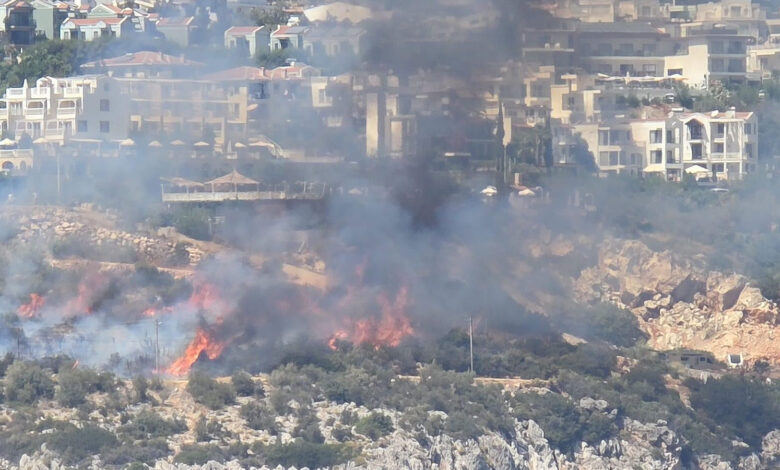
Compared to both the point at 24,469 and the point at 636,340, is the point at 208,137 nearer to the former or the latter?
the point at 636,340

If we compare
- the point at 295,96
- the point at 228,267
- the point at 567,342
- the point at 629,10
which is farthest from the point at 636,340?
the point at 629,10

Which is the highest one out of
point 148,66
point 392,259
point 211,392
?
point 148,66

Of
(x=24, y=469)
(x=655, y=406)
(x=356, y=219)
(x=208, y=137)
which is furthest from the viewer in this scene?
(x=208, y=137)

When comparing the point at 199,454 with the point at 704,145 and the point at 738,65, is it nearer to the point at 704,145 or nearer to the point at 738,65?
the point at 704,145

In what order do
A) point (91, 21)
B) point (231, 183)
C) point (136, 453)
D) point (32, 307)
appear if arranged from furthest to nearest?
point (91, 21), point (231, 183), point (32, 307), point (136, 453)

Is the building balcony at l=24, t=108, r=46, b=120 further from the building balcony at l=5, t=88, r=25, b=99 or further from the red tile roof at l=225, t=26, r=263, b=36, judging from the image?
the red tile roof at l=225, t=26, r=263, b=36

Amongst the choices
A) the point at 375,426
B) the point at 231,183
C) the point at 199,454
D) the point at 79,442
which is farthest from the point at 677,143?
the point at 79,442

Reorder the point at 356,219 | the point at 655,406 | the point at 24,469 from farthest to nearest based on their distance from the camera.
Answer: the point at 356,219, the point at 655,406, the point at 24,469
